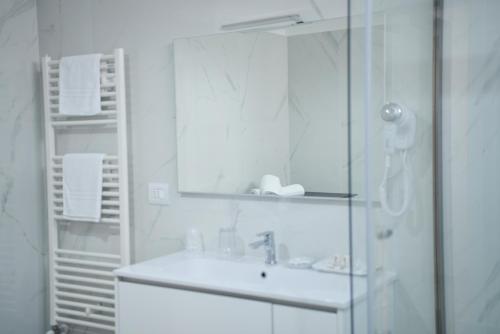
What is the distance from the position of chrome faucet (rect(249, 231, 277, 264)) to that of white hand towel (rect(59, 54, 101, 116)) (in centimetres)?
106

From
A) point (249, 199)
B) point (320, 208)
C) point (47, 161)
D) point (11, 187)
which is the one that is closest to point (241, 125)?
point (249, 199)

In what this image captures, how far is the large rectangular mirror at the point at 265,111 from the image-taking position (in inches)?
87.6

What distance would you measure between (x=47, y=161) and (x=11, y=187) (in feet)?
0.74

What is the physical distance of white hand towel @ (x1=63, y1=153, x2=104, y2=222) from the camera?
9.07ft

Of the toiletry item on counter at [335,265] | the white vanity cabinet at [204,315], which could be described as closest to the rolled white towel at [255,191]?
the toiletry item on counter at [335,265]

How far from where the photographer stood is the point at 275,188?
2.38m

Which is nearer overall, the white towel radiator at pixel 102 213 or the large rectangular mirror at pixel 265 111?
the large rectangular mirror at pixel 265 111

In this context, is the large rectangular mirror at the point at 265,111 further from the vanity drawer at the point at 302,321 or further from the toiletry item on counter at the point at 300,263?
the vanity drawer at the point at 302,321

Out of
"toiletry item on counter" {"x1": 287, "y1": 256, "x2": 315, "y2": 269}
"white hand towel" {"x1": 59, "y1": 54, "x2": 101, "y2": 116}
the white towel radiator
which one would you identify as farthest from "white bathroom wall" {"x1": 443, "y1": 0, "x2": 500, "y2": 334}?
"white hand towel" {"x1": 59, "y1": 54, "x2": 101, "y2": 116}

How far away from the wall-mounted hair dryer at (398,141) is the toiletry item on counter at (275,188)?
927 mm

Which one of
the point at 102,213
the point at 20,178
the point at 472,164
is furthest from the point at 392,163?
the point at 20,178

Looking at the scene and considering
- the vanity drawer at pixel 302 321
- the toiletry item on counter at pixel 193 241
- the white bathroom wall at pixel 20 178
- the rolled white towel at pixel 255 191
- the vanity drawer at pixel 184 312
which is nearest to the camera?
the vanity drawer at pixel 302 321

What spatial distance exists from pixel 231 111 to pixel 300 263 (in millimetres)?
729

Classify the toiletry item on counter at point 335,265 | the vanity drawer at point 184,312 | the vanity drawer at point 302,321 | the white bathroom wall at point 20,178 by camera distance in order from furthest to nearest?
the white bathroom wall at point 20,178 < the toiletry item on counter at point 335,265 < the vanity drawer at point 184,312 < the vanity drawer at point 302,321
